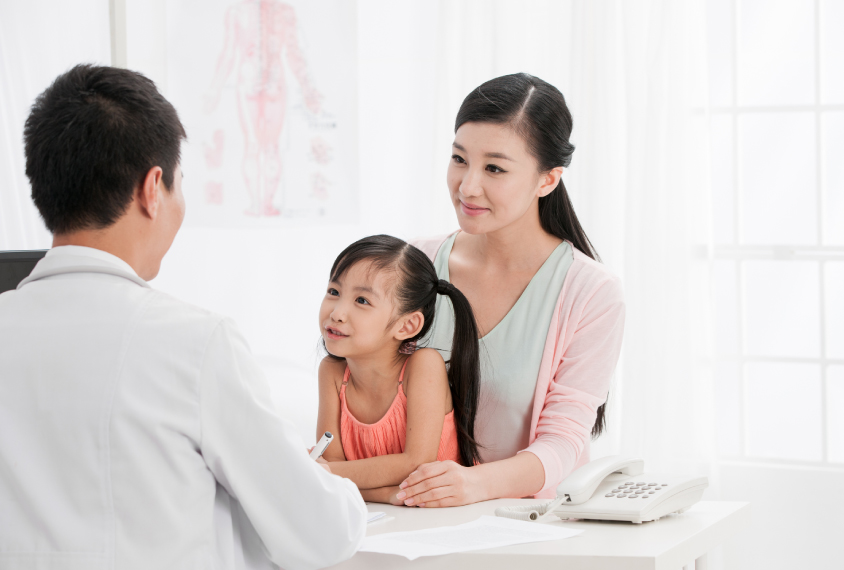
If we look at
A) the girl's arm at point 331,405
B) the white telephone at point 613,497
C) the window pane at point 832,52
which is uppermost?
the window pane at point 832,52

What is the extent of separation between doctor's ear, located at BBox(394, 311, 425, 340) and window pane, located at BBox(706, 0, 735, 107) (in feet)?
5.46

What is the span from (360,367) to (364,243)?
9.7 inches

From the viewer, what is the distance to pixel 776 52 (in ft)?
8.86

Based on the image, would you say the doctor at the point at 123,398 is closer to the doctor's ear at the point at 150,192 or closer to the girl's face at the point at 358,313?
the doctor's ear at the point at 150,192

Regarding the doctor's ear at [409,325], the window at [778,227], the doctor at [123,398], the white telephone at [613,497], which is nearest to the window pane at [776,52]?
the window at [778,227]

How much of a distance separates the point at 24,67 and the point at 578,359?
256cm

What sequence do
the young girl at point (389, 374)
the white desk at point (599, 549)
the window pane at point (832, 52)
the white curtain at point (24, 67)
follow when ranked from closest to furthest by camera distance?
1. the white desk at point (599, 549)
2. the young girl at point (389, 374)
3. the window pane at point (832, 52)
4. the white curtain at point (24, 67)

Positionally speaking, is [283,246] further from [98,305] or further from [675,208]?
[98,305]

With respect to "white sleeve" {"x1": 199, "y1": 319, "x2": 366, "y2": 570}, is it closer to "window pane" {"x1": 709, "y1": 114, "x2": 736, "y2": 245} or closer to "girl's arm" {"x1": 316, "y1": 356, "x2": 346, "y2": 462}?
"girl's arm" {"x1": 316, "y1": 356, "x2": 346, "y2": 462}

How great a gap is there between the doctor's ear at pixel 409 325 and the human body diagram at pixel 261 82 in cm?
177

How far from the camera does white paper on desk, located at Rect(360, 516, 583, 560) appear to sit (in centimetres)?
110

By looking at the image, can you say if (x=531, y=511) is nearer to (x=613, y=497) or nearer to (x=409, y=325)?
(x=613, y=497)

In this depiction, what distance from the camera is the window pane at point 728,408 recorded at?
277 cm

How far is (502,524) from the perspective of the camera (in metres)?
1.23
